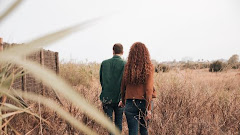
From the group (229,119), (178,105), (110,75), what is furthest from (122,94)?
(229,119)

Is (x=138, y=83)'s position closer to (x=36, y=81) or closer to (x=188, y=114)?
(x=188, y=114)

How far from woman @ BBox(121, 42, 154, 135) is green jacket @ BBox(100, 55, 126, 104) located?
1.26 ft

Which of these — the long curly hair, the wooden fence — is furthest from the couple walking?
the wooden fence

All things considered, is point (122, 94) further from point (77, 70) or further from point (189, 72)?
point (77, 70)

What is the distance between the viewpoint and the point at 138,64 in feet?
10.6

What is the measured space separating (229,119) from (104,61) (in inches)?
79.2

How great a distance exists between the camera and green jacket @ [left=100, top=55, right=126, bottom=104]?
12.0 feet

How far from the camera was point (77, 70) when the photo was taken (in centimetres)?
1073

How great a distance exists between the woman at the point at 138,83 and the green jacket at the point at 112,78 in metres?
0.39

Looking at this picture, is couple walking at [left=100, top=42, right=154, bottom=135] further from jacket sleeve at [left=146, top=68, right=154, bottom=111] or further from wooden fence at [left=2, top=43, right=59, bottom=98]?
wooden fence at [left=2, top=43, right=59, bottom=98]

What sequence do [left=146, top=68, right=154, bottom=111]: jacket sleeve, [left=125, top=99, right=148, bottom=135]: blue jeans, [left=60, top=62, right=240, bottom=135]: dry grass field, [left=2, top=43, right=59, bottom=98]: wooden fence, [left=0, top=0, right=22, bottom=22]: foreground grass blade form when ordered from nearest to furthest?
1. [left=0, top=0, right=22, bottom=22]: foreground grass blade
2. [left=60, top=62, right=240, bottom=135]: dry grass field
3. [left=146, top=68, right=154, bottom=111]: jacket sleeve
4. [left=125, top=99, right=148, bottom=135]: blue jeans
5. [left=2, top=43, right=59, bottom=98]: wooden fence

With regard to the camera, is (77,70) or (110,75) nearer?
→ (110,75)

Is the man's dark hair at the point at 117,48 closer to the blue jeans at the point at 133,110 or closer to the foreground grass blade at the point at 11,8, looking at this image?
the blue jeans at the point at 133,110

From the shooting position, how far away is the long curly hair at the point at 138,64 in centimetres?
316
